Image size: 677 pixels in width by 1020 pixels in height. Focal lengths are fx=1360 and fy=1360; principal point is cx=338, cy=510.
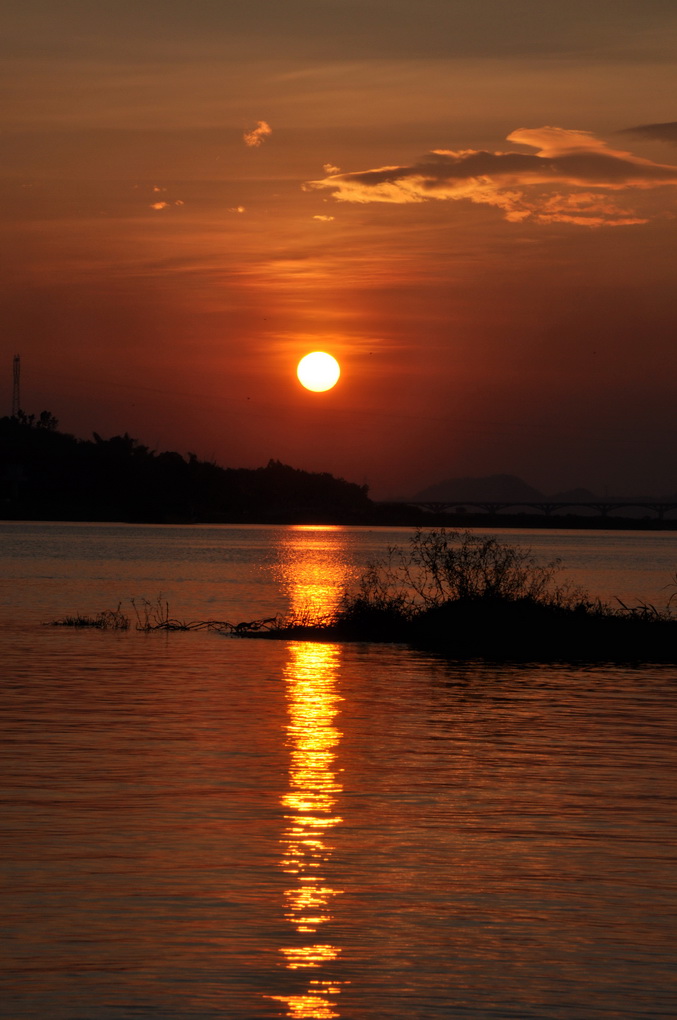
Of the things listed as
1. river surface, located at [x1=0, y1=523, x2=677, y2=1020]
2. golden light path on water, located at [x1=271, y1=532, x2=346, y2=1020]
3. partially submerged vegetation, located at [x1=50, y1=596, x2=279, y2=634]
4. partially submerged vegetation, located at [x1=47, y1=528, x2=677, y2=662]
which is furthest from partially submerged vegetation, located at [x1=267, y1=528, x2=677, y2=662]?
river surface, located at [x1=0, y1=523, x2=677, y2=1020]

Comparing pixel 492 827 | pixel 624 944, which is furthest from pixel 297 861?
pixel 624 944

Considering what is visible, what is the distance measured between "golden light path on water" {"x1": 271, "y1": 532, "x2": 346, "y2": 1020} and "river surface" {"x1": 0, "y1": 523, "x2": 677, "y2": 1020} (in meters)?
0.04

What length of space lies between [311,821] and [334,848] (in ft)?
5.04

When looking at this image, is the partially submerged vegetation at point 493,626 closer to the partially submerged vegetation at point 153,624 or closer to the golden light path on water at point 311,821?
the partially submerged vegetation at point 153,624

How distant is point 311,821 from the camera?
17.3 metres

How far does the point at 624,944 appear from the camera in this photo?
12.2 m

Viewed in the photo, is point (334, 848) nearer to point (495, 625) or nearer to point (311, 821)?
point (311, 821)

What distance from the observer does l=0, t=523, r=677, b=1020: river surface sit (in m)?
11.0

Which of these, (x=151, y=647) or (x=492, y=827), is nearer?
(x=492, y=827)

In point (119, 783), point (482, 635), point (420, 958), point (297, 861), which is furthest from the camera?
point (482, 635)

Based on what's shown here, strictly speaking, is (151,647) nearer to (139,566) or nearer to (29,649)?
(29,649)

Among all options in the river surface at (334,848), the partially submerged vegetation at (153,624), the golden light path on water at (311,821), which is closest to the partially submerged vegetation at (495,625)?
the partially submerged vegetation at (153,624)

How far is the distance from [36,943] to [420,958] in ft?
11.1

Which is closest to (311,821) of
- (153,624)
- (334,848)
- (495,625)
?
(334,848)
